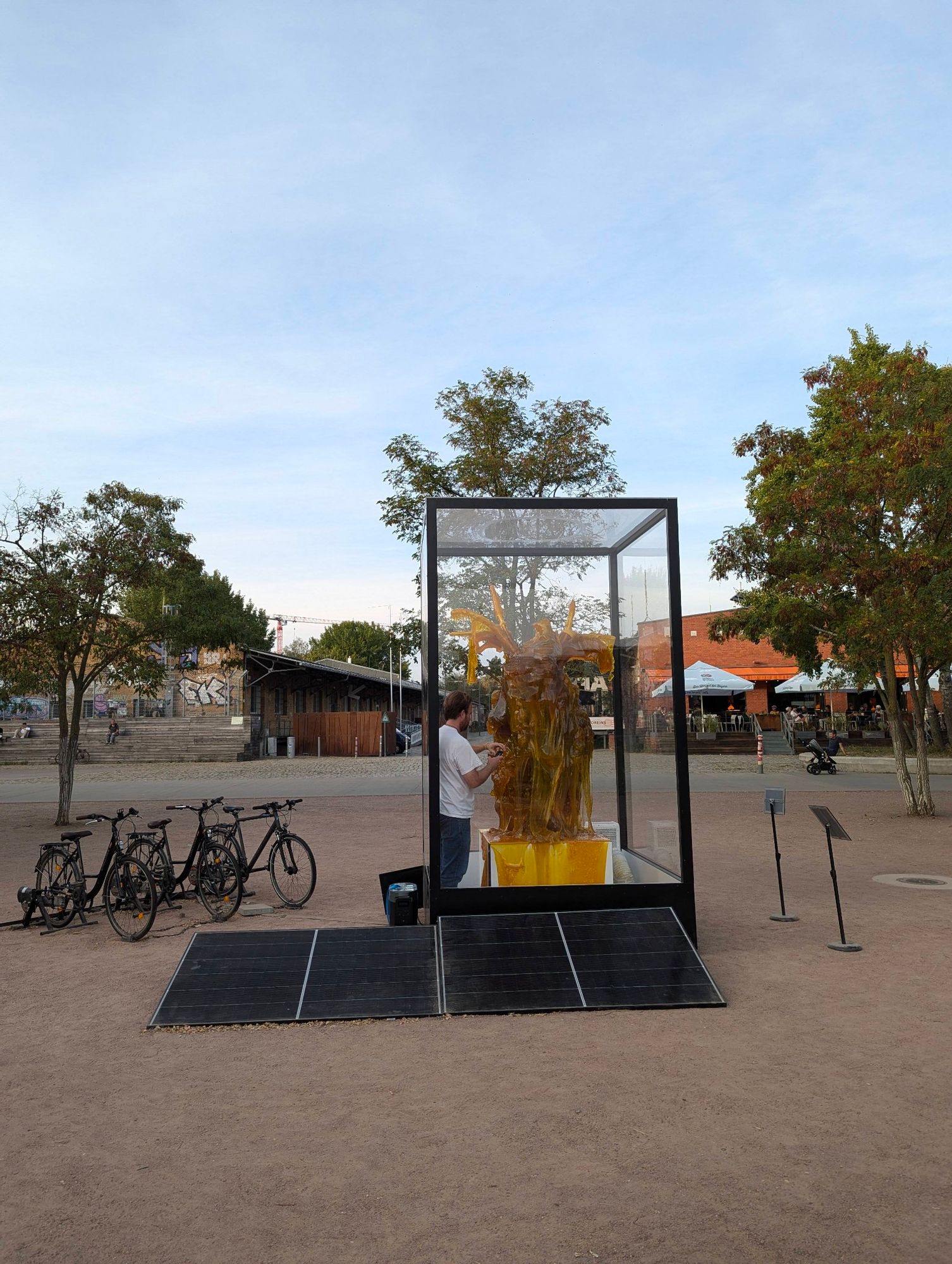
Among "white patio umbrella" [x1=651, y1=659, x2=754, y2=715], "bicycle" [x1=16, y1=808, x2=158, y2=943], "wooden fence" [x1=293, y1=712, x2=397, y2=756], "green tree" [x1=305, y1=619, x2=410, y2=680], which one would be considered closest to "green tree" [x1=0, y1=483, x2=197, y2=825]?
"bicycle" [x1=16, y1=808, x2=158, y2=943]

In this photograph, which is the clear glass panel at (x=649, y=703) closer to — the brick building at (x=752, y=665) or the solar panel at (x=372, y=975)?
the solar panel at (x=372, y=975)

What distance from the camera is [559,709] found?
7598mm

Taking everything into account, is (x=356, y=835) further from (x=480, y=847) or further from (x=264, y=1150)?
(x=264, y=1150)

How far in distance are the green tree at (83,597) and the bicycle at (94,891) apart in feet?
28.4

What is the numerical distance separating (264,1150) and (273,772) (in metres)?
28.9

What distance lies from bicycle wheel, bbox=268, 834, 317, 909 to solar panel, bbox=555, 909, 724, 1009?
10.7ft

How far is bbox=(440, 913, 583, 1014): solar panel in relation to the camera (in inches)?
236

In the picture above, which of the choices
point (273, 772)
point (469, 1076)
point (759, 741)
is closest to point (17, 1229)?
point (469, 1076)

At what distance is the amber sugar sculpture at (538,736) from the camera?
295 inches

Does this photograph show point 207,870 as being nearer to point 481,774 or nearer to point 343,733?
point 481,774

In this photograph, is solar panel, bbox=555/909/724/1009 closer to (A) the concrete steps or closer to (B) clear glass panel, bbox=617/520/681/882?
(B) clear glass panel, bbox=617/520/681/882

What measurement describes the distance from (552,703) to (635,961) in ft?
6.43

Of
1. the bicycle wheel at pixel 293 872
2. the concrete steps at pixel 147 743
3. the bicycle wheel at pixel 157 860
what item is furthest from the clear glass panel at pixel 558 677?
the concrete steps at pixel 147 743

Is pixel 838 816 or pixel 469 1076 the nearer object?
pixel 469 1076
